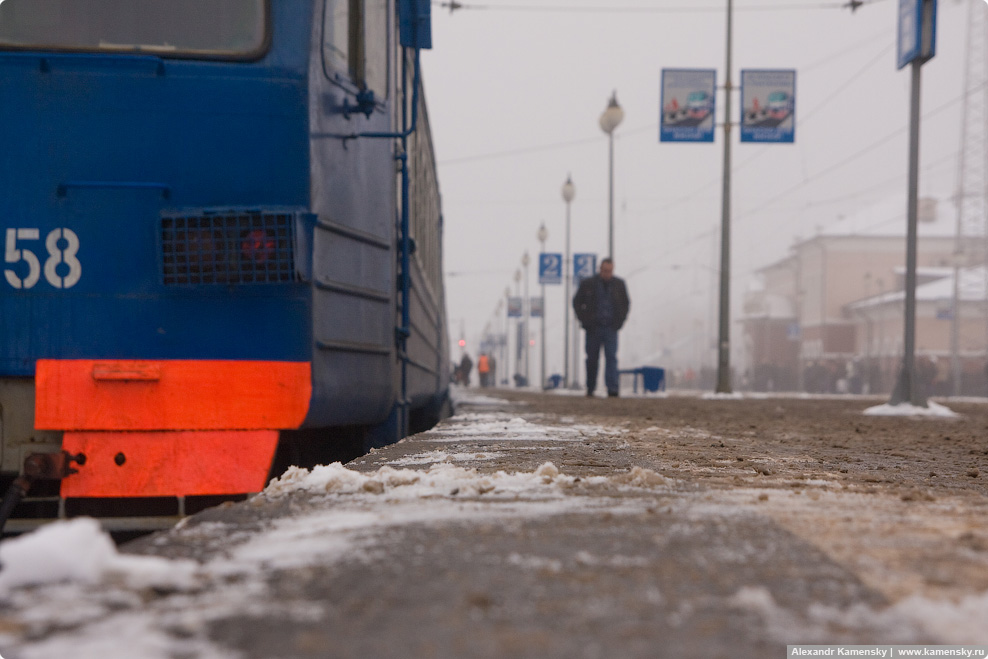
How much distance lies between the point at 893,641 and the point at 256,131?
3.22 meters

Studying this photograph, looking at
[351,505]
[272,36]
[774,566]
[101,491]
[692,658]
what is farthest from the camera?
[272,36]

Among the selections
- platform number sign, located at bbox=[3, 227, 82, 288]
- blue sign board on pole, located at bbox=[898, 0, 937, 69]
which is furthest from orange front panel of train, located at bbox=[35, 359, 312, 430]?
blue sign board on pole, located at bbox=[898, 0, 937, 69]

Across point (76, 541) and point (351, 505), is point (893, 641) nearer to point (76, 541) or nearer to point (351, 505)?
point (76, 541)

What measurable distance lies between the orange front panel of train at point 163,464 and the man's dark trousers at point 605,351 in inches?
381

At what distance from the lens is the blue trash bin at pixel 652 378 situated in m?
17.6

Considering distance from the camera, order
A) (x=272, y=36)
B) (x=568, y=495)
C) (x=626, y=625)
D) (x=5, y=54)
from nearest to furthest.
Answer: (x=626, y=625) → (x=568, y=495) → (x=5, y=54) → (x=272, y=36)

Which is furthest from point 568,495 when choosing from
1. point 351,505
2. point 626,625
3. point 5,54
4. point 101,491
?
point 5,54

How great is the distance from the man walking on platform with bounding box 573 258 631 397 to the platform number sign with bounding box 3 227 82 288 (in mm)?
9769

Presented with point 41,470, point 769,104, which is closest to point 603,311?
point 769,104

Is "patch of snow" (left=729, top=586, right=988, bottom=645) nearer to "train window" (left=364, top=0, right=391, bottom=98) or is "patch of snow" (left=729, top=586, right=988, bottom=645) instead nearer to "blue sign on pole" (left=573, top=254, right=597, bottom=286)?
"train window" (left=364, top=0, right=391, bottom=98)

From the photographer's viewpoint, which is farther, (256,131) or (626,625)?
(256,131)

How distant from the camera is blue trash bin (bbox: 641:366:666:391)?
17.6 metres

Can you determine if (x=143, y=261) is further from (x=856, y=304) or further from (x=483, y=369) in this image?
(x=856, y=304)

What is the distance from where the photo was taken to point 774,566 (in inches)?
62.9
